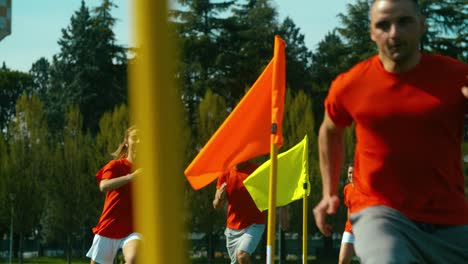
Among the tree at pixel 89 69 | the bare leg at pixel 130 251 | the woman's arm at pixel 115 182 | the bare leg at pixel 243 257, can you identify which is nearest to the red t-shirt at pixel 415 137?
the woman's arm at pixel 115 182

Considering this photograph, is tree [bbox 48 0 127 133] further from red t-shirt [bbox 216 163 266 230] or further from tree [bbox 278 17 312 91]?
red t-shirt [bbox 216 163 266 230]

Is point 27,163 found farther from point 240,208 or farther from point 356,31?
point 240,208

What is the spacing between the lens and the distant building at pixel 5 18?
14.6m

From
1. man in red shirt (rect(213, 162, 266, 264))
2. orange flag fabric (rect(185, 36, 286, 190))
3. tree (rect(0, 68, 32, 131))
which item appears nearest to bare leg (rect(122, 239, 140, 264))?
orange flag fabric (rect(185, 36, 286, 190))

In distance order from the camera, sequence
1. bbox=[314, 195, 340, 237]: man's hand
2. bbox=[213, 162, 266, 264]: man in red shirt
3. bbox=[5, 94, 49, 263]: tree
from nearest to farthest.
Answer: bbox=[314, 195, 340, 237]: man's hand
bbox=[213, 162, 266, 264]: man in red shirt
bbox=[5, 94, 49, 263]: tree

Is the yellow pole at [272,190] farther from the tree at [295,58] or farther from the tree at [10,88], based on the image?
the tree at [10,88]

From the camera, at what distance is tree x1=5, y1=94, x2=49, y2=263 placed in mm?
50094

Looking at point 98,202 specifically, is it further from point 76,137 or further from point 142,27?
point 142,27

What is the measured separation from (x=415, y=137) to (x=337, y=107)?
1.51 feet

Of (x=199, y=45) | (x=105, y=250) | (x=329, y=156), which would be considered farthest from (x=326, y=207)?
(x=199, y=45)

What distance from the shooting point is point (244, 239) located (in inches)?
572

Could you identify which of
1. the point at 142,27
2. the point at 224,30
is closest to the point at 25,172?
the point at 224,30

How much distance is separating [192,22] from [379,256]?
5807 centimetres

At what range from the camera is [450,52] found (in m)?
58.8
